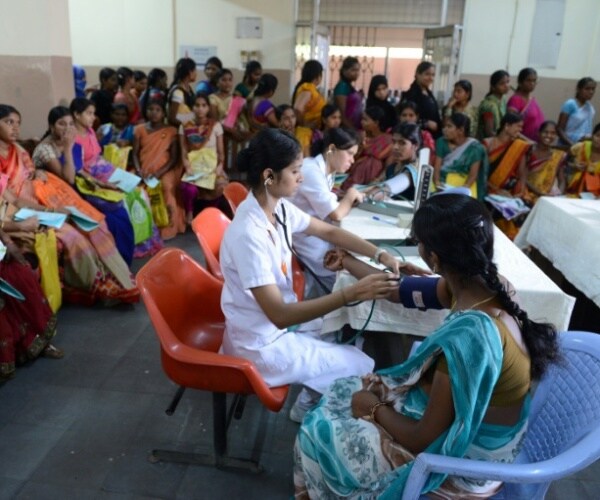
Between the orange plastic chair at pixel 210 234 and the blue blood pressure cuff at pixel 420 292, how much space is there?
0.76 meters

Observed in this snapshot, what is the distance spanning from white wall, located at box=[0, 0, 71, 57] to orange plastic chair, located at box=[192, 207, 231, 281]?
193 centimetres

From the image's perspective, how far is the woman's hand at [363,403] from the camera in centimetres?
128

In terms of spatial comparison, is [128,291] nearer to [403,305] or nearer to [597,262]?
[403,305]

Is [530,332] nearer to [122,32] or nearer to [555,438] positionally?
[555,438]

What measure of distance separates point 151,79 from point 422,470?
14.7ft

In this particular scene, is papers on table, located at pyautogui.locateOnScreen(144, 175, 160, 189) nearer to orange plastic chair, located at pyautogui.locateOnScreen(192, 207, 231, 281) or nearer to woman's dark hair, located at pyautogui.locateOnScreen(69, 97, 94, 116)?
woman's dark hair, located at pyautogui.locateOnScreen(69, 97, 94, 116)

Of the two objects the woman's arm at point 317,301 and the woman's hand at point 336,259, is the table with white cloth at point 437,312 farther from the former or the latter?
the woman's arm at point 317,301

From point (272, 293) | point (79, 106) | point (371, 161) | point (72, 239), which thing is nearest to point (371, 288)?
point (272, 293)

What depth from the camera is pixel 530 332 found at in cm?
113

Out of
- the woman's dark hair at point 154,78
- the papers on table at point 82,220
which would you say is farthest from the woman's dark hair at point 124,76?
the papers on table at point 82,220

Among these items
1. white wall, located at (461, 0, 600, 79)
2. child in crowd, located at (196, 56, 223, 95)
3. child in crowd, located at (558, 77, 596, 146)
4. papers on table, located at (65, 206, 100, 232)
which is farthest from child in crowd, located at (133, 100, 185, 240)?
white wall, located at (461, 0, 600, 79)

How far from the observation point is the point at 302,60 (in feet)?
21.4

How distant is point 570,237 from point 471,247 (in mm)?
1766

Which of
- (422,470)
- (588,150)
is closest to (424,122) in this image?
(588,150)
